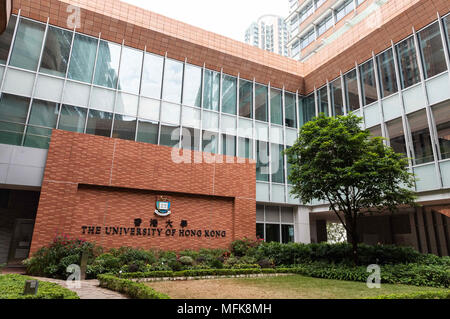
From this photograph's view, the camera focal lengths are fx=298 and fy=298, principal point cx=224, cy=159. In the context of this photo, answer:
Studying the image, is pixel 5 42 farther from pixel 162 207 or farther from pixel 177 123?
pixel 162 207

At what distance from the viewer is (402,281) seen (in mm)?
10500

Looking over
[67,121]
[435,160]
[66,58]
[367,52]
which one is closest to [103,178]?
[67,121]

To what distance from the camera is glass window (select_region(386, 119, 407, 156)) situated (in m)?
16.3

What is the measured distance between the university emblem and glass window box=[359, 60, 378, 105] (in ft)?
45.3

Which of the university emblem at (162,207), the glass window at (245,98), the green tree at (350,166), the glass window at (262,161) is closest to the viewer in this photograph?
the green tree at (350,166)

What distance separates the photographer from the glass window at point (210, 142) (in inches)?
754

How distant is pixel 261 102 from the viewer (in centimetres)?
2238

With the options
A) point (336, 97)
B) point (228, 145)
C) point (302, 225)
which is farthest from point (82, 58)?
point (302, 225)

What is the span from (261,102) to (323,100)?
15.2 feet

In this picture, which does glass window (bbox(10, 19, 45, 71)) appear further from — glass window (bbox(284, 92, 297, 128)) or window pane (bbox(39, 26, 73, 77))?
glass window (bbox(284, 92, 297, 128))

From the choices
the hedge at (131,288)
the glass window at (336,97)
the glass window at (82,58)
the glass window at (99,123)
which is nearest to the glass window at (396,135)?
the glass window at (336,97)

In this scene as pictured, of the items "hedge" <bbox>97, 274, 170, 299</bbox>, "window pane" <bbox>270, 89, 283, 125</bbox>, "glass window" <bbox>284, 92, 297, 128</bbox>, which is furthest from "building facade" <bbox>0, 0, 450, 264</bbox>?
"hedge" <bbox>97, 274, 170, 299</bbox>

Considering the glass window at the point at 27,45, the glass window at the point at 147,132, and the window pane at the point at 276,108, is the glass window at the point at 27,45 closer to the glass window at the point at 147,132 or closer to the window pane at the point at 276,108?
the glass window at the point at 147,132

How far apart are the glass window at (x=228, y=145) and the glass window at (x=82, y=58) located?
8927 millimetres
